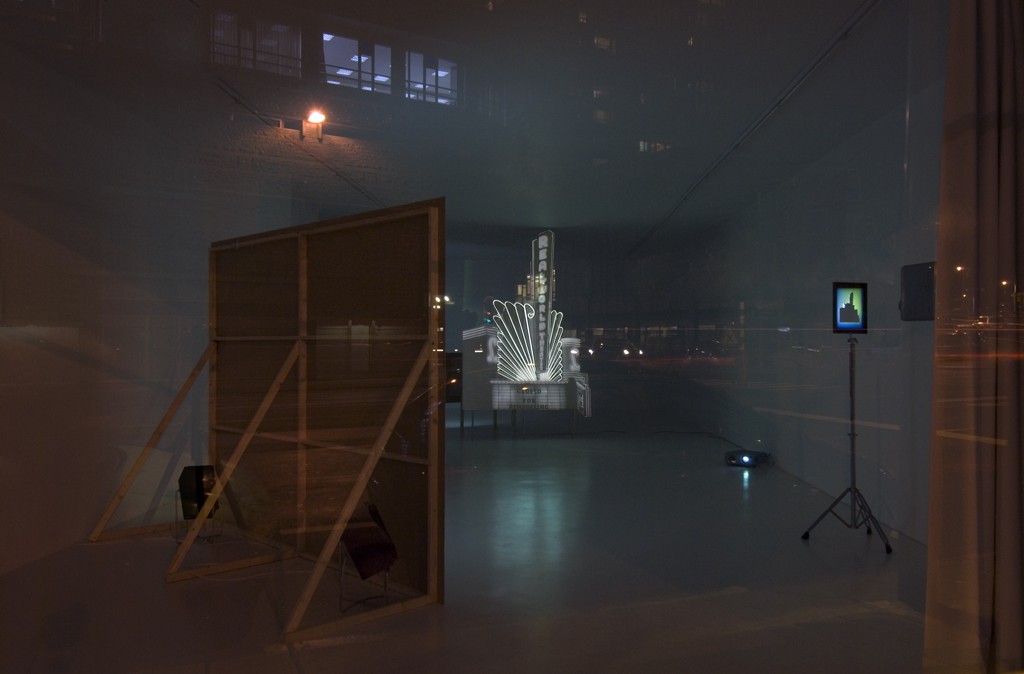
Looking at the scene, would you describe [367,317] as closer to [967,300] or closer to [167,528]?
[167,528]

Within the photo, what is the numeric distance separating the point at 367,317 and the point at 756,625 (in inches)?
89.2

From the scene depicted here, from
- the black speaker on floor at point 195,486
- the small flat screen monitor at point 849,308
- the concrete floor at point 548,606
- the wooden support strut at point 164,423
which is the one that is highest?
the small flat screen monitor at point 849,308

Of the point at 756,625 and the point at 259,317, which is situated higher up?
the point at 259,317

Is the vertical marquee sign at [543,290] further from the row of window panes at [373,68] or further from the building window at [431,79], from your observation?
the row of window panes at [373,68]

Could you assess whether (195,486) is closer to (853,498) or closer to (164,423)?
(164,423)

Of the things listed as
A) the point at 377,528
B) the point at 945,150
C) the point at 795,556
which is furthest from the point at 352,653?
the point at 945,150

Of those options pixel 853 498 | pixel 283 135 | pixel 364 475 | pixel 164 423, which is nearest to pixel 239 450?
pixel 164 423

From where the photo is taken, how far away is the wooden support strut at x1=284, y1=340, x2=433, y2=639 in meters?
2.66

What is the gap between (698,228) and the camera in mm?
5789

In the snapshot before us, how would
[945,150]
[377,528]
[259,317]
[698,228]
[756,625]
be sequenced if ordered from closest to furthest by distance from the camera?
1. [945,150]
2. [756,625]
3. [377,528]
4. [259,317]
5. [698,228]

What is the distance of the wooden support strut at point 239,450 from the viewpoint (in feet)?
9.99

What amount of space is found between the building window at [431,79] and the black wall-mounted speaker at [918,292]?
260cm

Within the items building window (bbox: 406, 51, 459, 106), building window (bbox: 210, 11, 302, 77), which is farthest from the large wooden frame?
building window (bbox: 210, 11, 302, 77)

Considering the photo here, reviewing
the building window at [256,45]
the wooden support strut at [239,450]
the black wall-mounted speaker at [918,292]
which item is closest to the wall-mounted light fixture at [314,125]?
the building window at [256,45]
